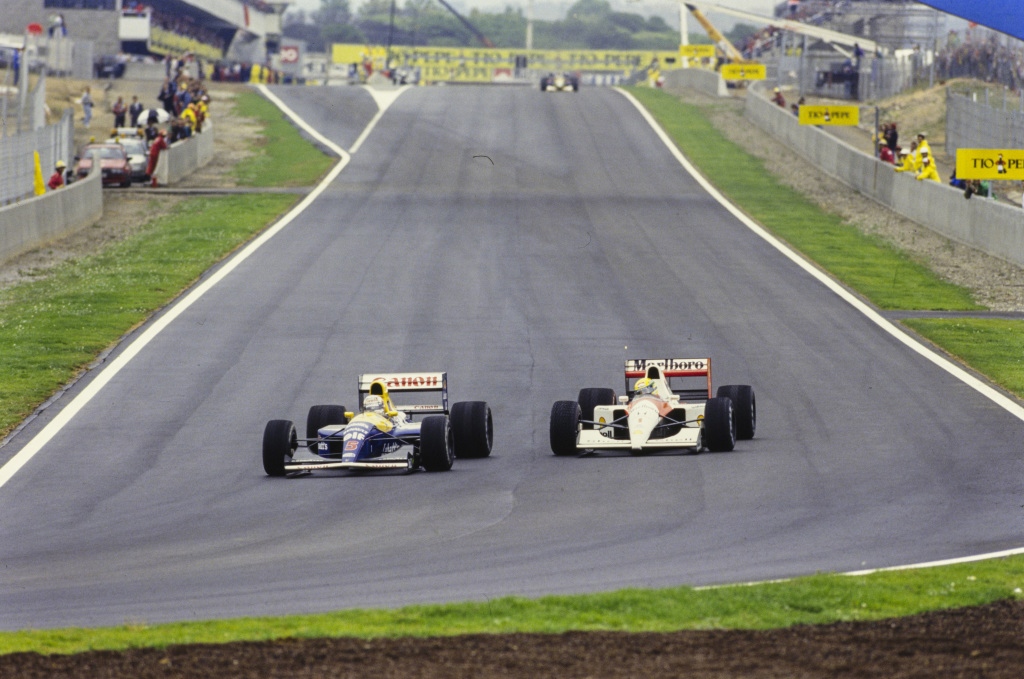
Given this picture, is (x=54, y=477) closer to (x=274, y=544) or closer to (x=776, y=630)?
(x=274, y=544)

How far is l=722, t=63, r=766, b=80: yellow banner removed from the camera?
69.5m

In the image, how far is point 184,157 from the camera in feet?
170

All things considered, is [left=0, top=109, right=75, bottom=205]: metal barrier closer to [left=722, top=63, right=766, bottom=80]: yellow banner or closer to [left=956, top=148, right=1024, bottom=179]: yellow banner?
[left=956, top=148, right=1024, bottom=179]: yellow banner

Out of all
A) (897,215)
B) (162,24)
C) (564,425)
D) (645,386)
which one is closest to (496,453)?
(564,425)

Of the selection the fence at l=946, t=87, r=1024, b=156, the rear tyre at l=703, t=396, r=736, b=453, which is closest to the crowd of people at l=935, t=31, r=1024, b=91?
the fence at l=946, t=87, r=1024, b=156

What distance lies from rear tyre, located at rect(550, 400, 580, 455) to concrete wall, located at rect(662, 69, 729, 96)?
6256 centimetres

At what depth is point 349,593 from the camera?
37.3 ft

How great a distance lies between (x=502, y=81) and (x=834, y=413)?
6028 inches

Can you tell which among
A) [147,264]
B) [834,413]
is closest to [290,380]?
[834,413]

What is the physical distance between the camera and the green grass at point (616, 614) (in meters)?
9.86

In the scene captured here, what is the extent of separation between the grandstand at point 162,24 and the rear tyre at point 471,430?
68.4m

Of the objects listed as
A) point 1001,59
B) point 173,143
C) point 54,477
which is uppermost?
point 1001,59

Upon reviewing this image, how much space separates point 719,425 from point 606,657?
26.0 feet

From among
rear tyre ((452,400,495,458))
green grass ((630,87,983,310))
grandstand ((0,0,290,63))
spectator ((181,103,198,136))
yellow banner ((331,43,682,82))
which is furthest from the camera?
yellow banner ((331,43,682,82))
